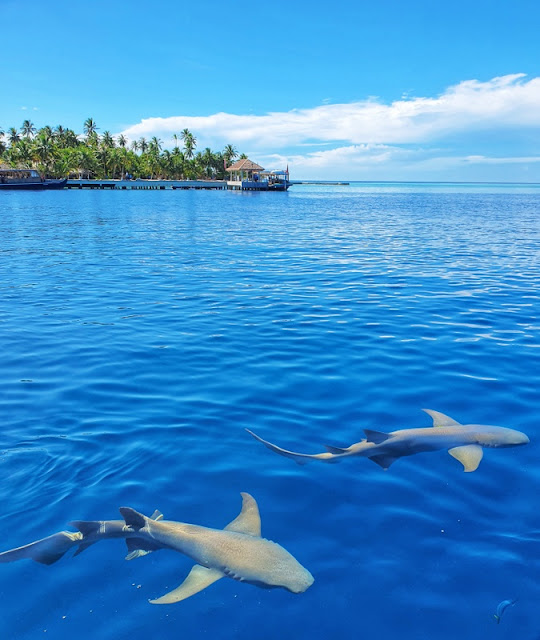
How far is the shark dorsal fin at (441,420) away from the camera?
616cm

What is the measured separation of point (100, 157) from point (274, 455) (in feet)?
445

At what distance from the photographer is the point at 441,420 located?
247 inches

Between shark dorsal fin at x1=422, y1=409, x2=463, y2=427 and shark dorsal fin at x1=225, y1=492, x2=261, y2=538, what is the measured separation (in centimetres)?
276

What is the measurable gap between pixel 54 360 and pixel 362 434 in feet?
19.1

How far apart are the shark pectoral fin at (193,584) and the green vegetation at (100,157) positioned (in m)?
126

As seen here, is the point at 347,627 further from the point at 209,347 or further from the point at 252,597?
the point at 209,347

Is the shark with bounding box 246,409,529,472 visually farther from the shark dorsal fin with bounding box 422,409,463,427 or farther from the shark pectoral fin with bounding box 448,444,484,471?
the shark dorsal fin with bounding box 422,409,463,427

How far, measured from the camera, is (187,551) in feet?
13.4

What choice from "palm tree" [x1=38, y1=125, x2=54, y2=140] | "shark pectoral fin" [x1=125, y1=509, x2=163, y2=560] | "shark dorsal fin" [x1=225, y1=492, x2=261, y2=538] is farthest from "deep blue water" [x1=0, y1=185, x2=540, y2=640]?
"palm tree" [x1=38, y1=125, x2=54, y2=140]

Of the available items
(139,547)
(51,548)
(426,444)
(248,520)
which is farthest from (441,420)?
(51,548)

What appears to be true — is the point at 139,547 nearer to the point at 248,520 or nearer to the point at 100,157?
the point at 248,520

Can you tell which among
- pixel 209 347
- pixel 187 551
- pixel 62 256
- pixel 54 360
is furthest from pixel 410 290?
pixel 62 256

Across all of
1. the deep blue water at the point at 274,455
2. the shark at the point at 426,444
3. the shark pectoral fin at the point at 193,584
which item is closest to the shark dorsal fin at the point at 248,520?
the deep blue water at the point at 274,455

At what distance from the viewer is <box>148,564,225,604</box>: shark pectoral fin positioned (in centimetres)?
372
